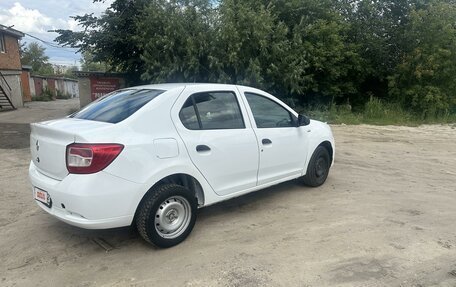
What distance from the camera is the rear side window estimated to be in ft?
13.3

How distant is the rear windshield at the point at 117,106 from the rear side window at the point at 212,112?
0.38 meters

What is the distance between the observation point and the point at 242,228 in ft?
14.2

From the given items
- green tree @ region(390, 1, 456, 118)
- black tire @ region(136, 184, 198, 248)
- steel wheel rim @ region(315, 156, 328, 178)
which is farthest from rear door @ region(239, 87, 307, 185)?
green tree @ region(390, 1, 456, 118)

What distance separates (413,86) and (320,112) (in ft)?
14.4

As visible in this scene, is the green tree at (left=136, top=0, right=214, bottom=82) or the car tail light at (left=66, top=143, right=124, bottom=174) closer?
the car tail light at (left=66, top=143, right=124, bottom=174)

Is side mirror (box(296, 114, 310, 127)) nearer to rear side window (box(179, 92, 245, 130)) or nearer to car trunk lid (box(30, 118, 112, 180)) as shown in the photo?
rear side window (box(179, 92, 245, 130))

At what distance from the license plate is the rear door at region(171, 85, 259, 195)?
4.69 ft

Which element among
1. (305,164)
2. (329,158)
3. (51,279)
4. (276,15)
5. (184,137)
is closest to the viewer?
(51,279)

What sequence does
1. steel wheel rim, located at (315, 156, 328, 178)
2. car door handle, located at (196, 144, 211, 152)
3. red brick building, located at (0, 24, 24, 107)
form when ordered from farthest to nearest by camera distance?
red brick building, located at (0, 24, 24, 107) < steel wheel rim, located at (315, 156, 328, 178) < car door handle, located at (196, 144, 211, 152)

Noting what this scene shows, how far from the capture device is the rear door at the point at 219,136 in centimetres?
397

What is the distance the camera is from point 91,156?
10.8 ft

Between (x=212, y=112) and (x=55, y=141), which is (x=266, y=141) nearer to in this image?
(x=212, y=112)

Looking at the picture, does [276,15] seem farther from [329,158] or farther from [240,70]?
[329,158]

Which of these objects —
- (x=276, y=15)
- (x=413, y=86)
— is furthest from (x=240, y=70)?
(x=413, y=86)
